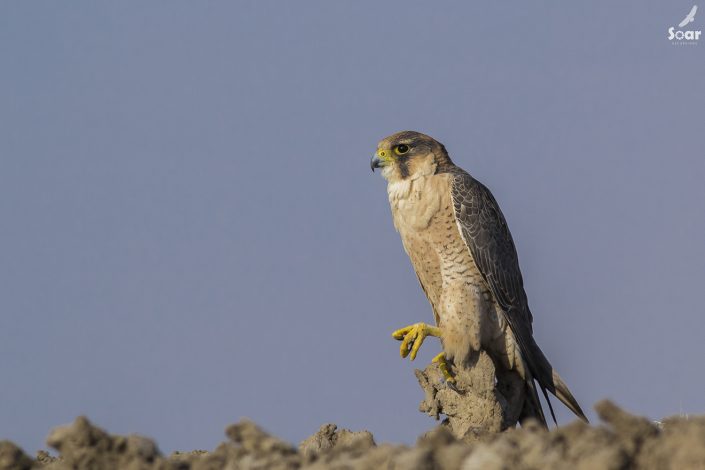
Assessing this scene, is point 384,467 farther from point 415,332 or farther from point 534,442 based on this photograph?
point 415,332

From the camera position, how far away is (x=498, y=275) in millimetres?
8797

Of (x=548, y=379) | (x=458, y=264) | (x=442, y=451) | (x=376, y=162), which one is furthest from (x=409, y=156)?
(x=442, y=451)

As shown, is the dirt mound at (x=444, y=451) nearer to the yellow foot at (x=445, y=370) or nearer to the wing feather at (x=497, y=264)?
the yellow foot at (x=445, y=370)

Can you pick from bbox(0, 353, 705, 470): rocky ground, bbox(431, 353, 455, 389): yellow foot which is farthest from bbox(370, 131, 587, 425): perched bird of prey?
bbox(0, 353, 705, 470): rocky ground

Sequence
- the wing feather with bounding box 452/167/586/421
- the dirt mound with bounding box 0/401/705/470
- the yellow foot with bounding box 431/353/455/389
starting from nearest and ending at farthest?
the dirt mound with bounding box 0/401/705/470
the yellow foot with bounding box 431/353/455/389
the wing feather with bounding box 452/167/586/421

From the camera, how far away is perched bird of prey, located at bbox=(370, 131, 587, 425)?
28.3ft

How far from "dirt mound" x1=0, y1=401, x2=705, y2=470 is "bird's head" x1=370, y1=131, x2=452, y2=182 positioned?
403cm

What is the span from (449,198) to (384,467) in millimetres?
4621

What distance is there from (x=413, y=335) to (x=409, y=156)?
5.07ft

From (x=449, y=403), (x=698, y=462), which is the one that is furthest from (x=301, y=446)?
(x=698, y=462)

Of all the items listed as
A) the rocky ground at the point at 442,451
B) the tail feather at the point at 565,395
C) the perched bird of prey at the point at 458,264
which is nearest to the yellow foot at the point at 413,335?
the perched bird of prey at the point at 458,264

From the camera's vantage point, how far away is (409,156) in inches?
349

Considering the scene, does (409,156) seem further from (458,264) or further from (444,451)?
(444,451)

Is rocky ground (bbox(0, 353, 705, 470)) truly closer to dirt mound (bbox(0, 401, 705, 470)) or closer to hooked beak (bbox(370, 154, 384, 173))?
dirt mound (bbox(0, 401, 705, 470))
